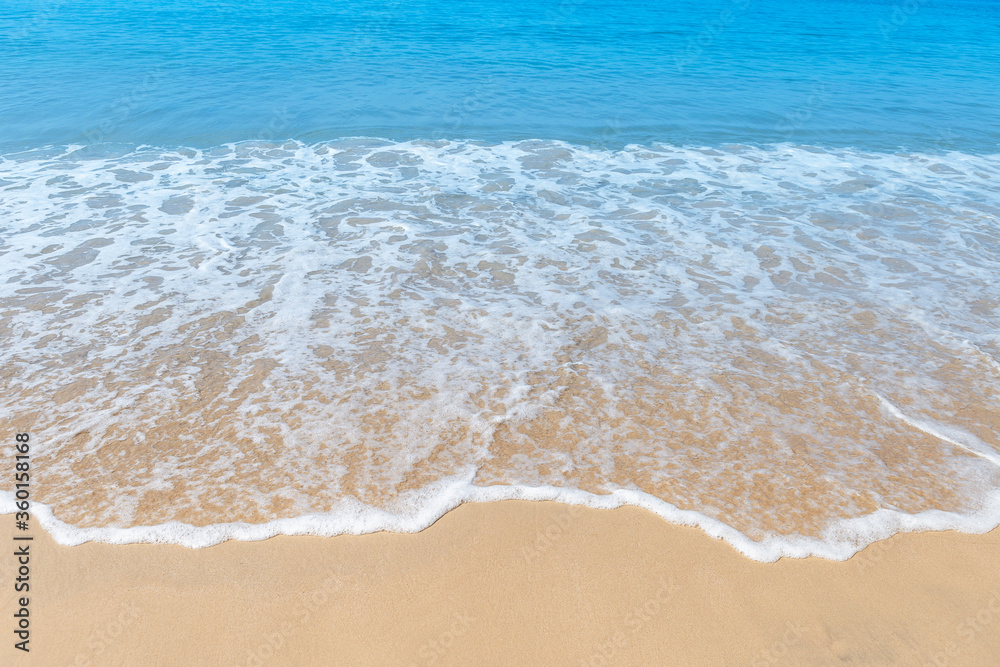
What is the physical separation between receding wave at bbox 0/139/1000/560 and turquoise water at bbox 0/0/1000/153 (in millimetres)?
4010

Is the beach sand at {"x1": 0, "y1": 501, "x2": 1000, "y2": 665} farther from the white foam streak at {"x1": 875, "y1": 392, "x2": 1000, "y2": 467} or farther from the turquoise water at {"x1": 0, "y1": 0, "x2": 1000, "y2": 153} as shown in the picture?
the turquoise water at {"x1": 0, "y1": 0, "x2": 1000, "y2": 153}

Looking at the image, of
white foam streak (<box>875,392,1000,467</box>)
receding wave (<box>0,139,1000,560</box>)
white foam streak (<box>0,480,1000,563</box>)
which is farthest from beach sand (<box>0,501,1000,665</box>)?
white foam streak (<box>875,392,1000,467</box>)

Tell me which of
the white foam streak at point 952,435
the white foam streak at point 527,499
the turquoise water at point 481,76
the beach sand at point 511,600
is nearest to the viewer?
the beach sand at point 511,600

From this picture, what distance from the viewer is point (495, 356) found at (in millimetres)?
5066

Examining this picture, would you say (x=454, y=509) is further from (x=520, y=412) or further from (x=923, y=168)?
(x=923, y=168)

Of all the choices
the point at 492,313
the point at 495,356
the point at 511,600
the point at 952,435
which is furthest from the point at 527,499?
the point at 952,435

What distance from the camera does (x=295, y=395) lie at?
14.9 ft

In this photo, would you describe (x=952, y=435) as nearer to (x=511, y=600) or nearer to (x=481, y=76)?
(x=511, y=600)

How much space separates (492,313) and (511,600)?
3009 millimetres

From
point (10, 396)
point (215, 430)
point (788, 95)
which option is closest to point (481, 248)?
point (215, 430)

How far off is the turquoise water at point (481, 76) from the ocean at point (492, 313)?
223 millimetres

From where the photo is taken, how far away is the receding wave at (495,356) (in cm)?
372

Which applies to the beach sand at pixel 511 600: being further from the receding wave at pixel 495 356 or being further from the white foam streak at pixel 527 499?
the receding wave at pixel 495 356

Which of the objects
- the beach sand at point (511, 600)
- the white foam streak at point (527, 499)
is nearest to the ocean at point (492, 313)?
the white foam streak at point (527, 499)
